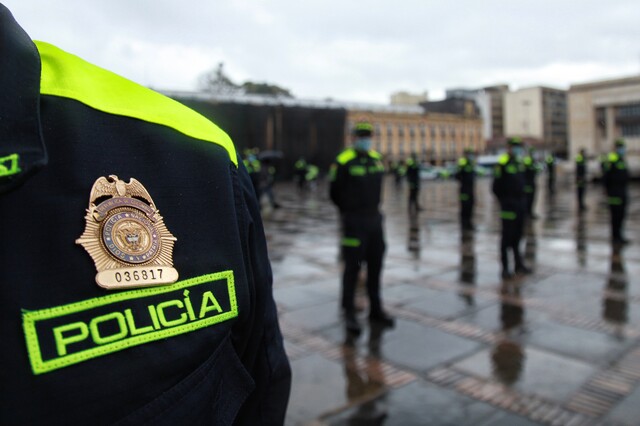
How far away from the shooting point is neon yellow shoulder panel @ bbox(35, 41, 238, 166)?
92cm

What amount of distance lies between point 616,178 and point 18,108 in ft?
34.0

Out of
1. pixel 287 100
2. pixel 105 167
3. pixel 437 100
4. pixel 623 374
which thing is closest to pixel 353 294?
pixel 623 374

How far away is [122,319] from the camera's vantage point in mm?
881

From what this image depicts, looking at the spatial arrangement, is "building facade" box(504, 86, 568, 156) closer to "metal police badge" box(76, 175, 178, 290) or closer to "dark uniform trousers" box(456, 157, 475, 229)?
"dark uniform trousers" box(456, 157, 475, 229)

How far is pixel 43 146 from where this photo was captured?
31.5 inches

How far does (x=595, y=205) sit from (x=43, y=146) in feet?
58.5

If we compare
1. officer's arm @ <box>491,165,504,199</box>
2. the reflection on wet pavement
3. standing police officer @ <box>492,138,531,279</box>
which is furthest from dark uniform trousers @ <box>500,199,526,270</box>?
the reflection on wet pavement

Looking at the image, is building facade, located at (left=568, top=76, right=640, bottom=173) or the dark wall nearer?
building facade, located at (left=568, top=76, right=640, bottom=173)

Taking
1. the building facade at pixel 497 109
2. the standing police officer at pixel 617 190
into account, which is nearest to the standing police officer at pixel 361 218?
the standing police officer at pixel 617 190

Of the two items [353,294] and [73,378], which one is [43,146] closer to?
[73,378]

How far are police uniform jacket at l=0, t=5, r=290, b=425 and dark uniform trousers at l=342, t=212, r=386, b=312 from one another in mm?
3730

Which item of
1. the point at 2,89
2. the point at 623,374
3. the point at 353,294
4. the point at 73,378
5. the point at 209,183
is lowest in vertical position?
the point at 623,374

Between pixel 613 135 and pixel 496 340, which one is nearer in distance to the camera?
pixel 496 340

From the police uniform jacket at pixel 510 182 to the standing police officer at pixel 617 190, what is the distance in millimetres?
3226
